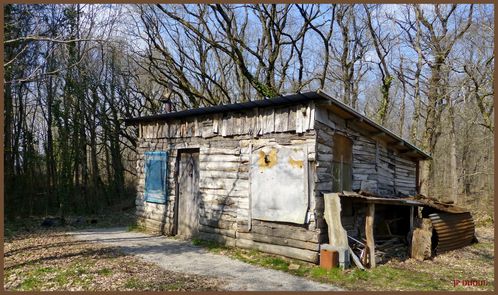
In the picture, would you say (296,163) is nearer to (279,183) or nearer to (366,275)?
(279,183)

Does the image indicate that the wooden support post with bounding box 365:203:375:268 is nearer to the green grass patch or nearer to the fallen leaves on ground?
the green grass patch

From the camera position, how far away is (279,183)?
8516mm

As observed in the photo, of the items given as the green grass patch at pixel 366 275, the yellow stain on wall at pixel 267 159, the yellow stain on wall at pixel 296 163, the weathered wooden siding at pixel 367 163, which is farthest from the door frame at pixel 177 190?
the weathered wooden siding at pixel 367 163

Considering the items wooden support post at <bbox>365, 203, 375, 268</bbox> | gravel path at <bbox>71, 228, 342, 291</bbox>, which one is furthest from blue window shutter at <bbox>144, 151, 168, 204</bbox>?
wooden support post at <bbox>365, 203, 375, 268</bbox>

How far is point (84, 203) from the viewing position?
16.5 meters

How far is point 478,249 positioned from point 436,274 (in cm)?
369

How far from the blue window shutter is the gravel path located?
1134mm

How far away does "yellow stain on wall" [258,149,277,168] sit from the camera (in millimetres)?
8672

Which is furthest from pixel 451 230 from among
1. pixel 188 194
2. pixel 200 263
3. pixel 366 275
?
pixel 188 194

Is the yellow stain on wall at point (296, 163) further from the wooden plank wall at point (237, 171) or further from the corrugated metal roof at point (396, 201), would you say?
the corrugated metal roof at point (396, 201)

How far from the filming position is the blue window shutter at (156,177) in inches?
444

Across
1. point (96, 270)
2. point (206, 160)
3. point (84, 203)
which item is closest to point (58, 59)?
point (84, 203)

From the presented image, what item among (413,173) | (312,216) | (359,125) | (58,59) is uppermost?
(58,59)

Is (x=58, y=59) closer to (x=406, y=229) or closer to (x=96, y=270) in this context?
(x=96, y=270)
